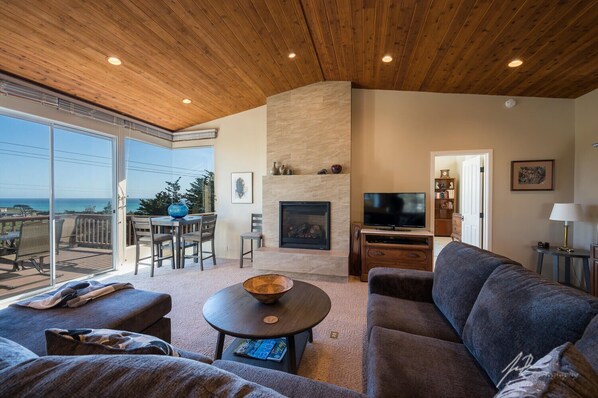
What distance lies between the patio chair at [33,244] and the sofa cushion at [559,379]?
4.77 meters

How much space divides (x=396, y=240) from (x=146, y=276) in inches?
156

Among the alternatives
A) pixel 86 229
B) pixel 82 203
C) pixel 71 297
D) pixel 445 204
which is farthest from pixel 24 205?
pixel 445 204

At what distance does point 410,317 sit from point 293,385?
1.14 m

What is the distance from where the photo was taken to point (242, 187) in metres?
5.08

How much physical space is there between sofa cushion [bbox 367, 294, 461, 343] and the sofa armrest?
64 millimetres

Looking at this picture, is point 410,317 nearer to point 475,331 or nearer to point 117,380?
point 475,331

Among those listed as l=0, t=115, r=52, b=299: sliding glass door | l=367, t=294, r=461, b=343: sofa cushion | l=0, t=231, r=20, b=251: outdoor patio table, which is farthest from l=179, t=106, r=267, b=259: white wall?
l=367, t=294, r=461, b=343: sofa cushion

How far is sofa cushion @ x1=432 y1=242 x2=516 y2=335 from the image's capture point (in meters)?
1.53

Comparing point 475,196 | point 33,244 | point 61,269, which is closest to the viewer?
point 33,244

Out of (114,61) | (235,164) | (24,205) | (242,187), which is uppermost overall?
(114,61)

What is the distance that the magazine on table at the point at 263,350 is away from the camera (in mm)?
1808

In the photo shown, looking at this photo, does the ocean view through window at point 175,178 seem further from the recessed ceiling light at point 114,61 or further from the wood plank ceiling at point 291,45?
the recessed ceiling light at point 114,61

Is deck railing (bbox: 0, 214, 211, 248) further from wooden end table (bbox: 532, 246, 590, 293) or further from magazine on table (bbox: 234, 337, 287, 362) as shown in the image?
wooden end table (bbox: 532, 246, 590, 293)

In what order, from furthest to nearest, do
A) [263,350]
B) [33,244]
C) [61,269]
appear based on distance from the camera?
1. [61,269]
2. [33,244]
3. [263,350]
